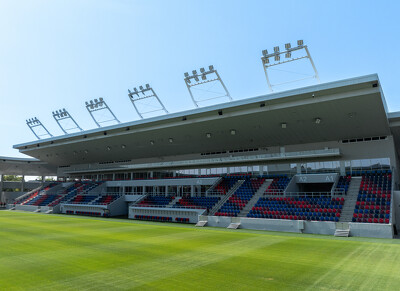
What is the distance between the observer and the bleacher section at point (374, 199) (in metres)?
21.4

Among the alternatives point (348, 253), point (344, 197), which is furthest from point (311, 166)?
point (348, 253)

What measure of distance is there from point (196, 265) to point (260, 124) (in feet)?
73.3

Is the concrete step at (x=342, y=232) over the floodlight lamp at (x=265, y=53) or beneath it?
beneath

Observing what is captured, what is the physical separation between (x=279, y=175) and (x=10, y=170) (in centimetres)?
6303

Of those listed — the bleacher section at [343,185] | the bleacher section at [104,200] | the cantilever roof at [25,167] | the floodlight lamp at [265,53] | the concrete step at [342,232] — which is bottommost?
the concrete step at [342,232]

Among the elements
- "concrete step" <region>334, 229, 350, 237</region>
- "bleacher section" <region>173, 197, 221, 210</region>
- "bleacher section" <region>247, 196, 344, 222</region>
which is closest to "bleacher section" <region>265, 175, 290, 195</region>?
"bleacher section" <region>247, 196, 344, 222</region>

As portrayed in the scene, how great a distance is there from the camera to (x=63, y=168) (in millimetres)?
63812

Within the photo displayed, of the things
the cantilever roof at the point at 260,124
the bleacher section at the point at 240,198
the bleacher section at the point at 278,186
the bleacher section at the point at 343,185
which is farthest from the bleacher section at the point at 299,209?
the cantilever roof at the point at 260,124

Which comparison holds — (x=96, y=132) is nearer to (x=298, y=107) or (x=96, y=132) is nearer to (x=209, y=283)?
(x=298, y=107)

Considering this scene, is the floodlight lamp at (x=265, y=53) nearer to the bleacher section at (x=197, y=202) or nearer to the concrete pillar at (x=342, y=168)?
the concrete pillar at (x=342, y=168)

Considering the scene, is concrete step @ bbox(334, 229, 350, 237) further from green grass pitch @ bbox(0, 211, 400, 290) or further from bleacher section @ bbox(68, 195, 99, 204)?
bleacher section @ bbox(68, 195, 99, 204)

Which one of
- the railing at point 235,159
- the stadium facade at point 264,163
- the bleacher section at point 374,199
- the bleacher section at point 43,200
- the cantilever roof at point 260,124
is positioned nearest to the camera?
the bleacher section at point 374,199

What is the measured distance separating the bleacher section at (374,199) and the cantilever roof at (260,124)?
4943 millimetres

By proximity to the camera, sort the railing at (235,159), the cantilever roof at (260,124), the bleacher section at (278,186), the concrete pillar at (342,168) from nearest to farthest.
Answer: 1. the cantilever roof at (260,124)
2. the bleacher section at (278,186)
3. the concrete pillar at (342,168)
4. the railing at (235,159)
